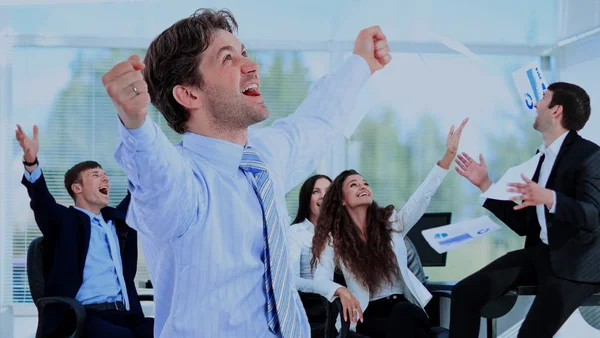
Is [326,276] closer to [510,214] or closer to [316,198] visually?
[316,198]

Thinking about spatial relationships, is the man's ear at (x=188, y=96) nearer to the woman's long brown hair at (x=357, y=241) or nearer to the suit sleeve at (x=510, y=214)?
the woman's long brown hair at (x=357, y=241)

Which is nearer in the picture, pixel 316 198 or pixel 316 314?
pixel 316 314

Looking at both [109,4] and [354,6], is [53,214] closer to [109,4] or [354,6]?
[109,4]

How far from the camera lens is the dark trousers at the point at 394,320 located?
3756mm

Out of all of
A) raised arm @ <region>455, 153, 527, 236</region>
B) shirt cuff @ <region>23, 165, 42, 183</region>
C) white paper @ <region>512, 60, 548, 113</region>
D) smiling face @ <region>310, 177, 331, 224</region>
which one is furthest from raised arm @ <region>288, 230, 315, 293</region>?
white paper @ <region>512, 60, 548, 113</region>

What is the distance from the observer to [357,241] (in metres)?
4.08

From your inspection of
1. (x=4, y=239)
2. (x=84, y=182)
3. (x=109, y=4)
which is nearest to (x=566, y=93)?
(x=84, y=182)

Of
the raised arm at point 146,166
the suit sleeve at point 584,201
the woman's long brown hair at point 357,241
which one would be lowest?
the woman's long brown hair at point 357,241

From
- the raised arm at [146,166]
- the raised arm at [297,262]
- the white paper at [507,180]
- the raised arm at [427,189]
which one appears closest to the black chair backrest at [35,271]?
the raised arm at [297,262]

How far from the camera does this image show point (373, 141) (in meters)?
6.32

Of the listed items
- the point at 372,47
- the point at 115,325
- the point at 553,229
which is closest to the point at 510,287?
the point at 553,229

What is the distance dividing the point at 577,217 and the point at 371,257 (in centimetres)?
103

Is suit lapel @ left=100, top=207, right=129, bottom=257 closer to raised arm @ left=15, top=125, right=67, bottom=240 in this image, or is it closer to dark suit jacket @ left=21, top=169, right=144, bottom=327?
dark suit jacket @ left=21, top=169, right=144, bottom=327

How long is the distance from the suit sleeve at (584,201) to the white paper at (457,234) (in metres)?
0.45
